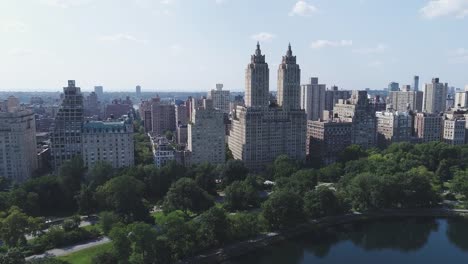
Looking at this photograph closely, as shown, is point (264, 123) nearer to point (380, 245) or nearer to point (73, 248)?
point (380, 245)

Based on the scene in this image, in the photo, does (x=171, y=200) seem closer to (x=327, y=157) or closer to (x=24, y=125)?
(x=24, y=125)

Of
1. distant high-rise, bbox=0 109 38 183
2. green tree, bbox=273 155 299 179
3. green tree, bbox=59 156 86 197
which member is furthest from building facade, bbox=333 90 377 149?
distant high-rise, bbox=0 109 38 183

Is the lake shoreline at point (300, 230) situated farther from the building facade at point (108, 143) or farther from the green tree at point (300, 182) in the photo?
the building facade at point (108, 143)

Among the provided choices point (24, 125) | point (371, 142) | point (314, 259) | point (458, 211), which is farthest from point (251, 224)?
point (371, 142)

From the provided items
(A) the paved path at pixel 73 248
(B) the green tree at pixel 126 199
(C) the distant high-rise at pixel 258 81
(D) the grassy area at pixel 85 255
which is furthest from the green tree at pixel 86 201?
(C) the distant high-rise at pixel 258 81

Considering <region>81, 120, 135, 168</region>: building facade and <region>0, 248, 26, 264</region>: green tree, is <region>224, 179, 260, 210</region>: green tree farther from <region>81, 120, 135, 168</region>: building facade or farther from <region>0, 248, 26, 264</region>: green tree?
<region>0, 248, 26, 264</region>: green tree

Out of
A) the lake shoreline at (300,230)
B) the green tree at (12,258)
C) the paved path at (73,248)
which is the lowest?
the lake shoreline at (300,230)

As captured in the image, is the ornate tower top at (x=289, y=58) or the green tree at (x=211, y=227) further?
the ornate tower top at (x=289, y=58)
